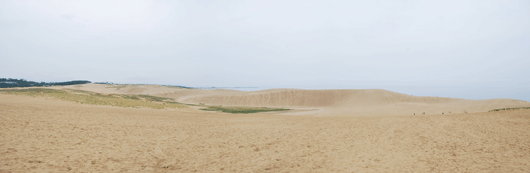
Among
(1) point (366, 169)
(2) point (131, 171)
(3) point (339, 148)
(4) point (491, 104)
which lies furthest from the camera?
(4) point (491, 104)

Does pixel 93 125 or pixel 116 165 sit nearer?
pixel 116 165

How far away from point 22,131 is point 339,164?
13972 millimetres

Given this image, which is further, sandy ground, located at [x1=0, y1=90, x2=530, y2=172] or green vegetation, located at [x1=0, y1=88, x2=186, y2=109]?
green vegetation, located at [x1=0, y1=88, x2=186, y2=109]

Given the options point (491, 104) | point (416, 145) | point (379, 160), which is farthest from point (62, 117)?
point (491, 104)

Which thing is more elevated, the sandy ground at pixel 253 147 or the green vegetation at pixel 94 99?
the green vegetation at pixel 94 99

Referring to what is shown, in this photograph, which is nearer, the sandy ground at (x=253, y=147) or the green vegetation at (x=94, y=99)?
the sandy ground at (x=253, y=147)

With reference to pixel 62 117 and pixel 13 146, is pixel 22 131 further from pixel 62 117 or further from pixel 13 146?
pixel 62 117

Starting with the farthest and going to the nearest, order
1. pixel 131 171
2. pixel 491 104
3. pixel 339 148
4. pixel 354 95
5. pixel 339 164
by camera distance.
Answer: pixel 354 95 → pixel 491 104 → pixel 339 148 → pixel 339 164 → pixel 131 171

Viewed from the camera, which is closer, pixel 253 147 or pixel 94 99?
pixel 253 147

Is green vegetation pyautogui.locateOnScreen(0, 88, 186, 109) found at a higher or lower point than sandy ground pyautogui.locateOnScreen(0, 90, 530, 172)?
higher

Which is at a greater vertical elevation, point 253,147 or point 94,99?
point 94,99

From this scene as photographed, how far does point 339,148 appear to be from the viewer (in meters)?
11.2

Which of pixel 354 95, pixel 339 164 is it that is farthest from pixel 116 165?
pixel 354 95

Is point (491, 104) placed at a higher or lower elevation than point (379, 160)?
higher
